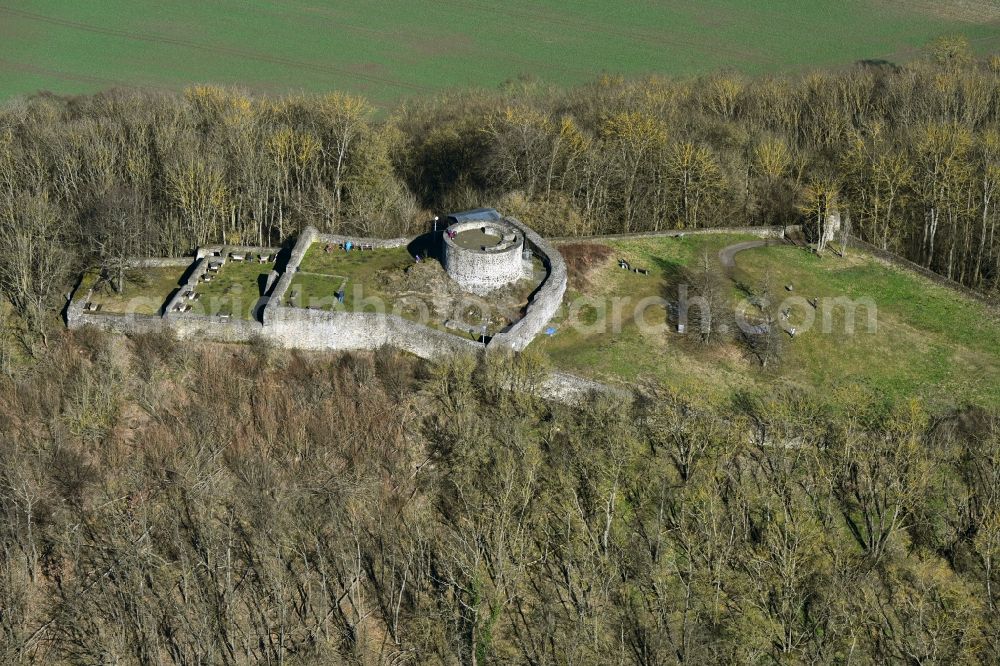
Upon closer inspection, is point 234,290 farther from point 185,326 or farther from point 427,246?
point 427,246

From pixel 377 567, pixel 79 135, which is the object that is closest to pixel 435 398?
pixel 377 567

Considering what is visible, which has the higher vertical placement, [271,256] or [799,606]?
[271,256]

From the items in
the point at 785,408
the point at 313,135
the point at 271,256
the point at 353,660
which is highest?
the point at 313,135

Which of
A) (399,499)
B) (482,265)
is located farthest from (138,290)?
(399,499)

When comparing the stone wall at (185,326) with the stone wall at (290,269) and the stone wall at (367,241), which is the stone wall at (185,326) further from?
the stone wall at (367,241)

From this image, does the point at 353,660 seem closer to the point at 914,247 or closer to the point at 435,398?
the point at 435,398

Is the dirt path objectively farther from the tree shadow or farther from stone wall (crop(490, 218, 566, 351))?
the tree shadow
